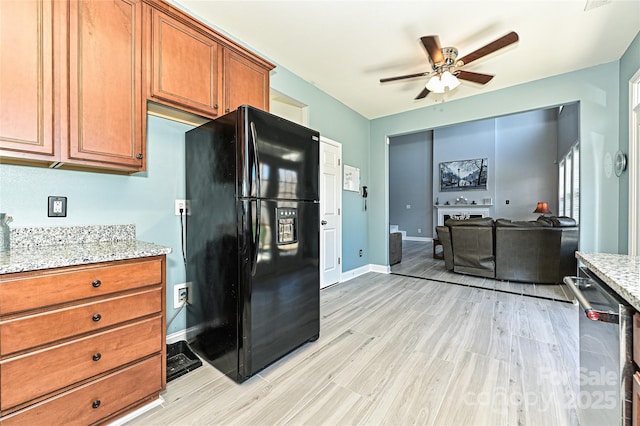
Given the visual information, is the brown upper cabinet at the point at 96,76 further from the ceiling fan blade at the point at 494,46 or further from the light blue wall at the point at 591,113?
the light blue wall at the point at 591,113

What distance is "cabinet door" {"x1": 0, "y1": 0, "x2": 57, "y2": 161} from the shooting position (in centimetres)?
120

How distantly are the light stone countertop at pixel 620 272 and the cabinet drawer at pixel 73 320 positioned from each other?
1.90 m

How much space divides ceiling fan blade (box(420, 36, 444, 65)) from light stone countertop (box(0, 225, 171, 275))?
2.37 m

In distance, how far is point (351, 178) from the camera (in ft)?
13.8

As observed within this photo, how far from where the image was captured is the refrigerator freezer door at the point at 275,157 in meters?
1.60

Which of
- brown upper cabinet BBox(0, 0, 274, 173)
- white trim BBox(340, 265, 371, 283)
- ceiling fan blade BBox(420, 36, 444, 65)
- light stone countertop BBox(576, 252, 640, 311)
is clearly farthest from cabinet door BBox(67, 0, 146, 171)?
white trim BBox(340, 265, 371, 283)

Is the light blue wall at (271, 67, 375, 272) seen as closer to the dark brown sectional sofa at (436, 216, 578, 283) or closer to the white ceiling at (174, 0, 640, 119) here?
the white ceiling at (174, 0, 640, 119)

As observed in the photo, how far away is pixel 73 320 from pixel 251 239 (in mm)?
875

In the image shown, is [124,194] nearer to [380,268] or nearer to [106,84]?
[106,84]

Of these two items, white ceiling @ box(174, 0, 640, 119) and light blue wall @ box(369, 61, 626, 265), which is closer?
white ceiling @ box(174, 0, 640, 119)

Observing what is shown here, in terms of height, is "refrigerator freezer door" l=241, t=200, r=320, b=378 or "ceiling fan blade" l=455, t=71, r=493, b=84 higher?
"ceiling fan blade" l=455, t=71, r=493, b=84

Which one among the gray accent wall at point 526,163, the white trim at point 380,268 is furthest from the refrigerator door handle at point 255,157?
the gray accent wall at point 526,163

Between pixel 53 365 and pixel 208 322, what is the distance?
0.83 meters

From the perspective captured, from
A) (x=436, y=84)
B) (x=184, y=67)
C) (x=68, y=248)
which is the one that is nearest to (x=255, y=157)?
(x=184, y=67)
